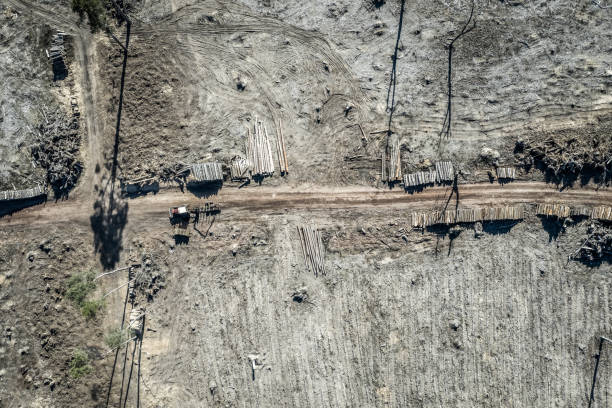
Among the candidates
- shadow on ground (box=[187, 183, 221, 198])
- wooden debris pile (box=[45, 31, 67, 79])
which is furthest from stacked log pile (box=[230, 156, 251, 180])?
wooden debris pile (box=[45, 31, 67, 79])

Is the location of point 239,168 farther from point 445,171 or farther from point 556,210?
point 556,210

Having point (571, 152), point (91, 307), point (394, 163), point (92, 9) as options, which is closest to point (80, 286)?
point (91, 307)

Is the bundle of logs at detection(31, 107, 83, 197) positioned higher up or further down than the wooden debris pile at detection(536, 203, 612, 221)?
higher up

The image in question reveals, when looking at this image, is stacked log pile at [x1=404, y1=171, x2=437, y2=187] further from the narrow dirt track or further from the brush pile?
the brush pile

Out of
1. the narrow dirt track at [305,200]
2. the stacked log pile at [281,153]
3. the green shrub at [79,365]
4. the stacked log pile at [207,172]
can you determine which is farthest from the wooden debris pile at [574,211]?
the green shrub at [79,365]

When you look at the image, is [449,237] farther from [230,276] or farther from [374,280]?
[230,276]

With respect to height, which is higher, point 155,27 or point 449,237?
point 155,27

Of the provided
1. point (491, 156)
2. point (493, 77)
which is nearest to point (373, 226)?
point (491, 156)
